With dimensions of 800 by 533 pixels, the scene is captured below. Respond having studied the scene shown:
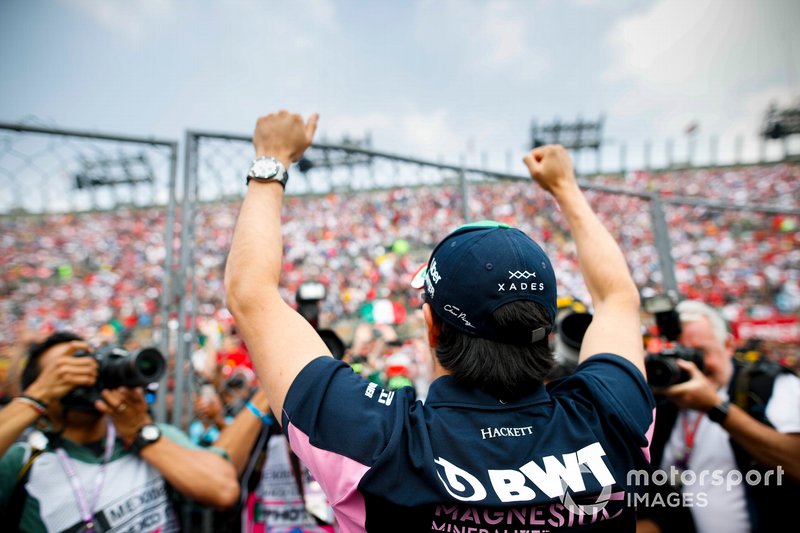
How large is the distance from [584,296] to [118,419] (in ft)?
13.5

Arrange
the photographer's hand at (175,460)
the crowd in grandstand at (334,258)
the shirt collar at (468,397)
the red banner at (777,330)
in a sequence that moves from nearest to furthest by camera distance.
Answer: the shirt collar at (468,397), the photographer's hand at (175,460), the red banner at (777,330), the crowd in grandstand at (334,258)

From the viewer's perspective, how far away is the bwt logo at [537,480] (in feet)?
3.00

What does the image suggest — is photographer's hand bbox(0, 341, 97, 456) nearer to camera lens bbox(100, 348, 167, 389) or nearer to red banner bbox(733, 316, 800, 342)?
camera lens bbox(100, 348, 167, 389)

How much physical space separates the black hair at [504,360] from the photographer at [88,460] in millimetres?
1511

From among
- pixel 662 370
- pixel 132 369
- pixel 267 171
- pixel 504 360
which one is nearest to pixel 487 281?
pixel 504 360

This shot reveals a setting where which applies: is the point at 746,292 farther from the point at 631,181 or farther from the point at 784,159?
the point at 784,159

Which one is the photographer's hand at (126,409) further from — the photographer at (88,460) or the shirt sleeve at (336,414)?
the shirt sleeve at (336,414)

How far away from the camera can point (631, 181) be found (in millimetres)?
27484

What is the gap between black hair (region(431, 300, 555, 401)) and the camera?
1.05m

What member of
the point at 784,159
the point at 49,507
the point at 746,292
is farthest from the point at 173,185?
the point at 784,159

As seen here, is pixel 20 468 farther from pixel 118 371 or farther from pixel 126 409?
pixel 118 371

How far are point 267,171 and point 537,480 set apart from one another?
1033 millimetres

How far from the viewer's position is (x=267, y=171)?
123cm

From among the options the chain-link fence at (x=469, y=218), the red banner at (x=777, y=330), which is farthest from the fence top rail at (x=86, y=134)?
the red banner at (x=777, y=330)
